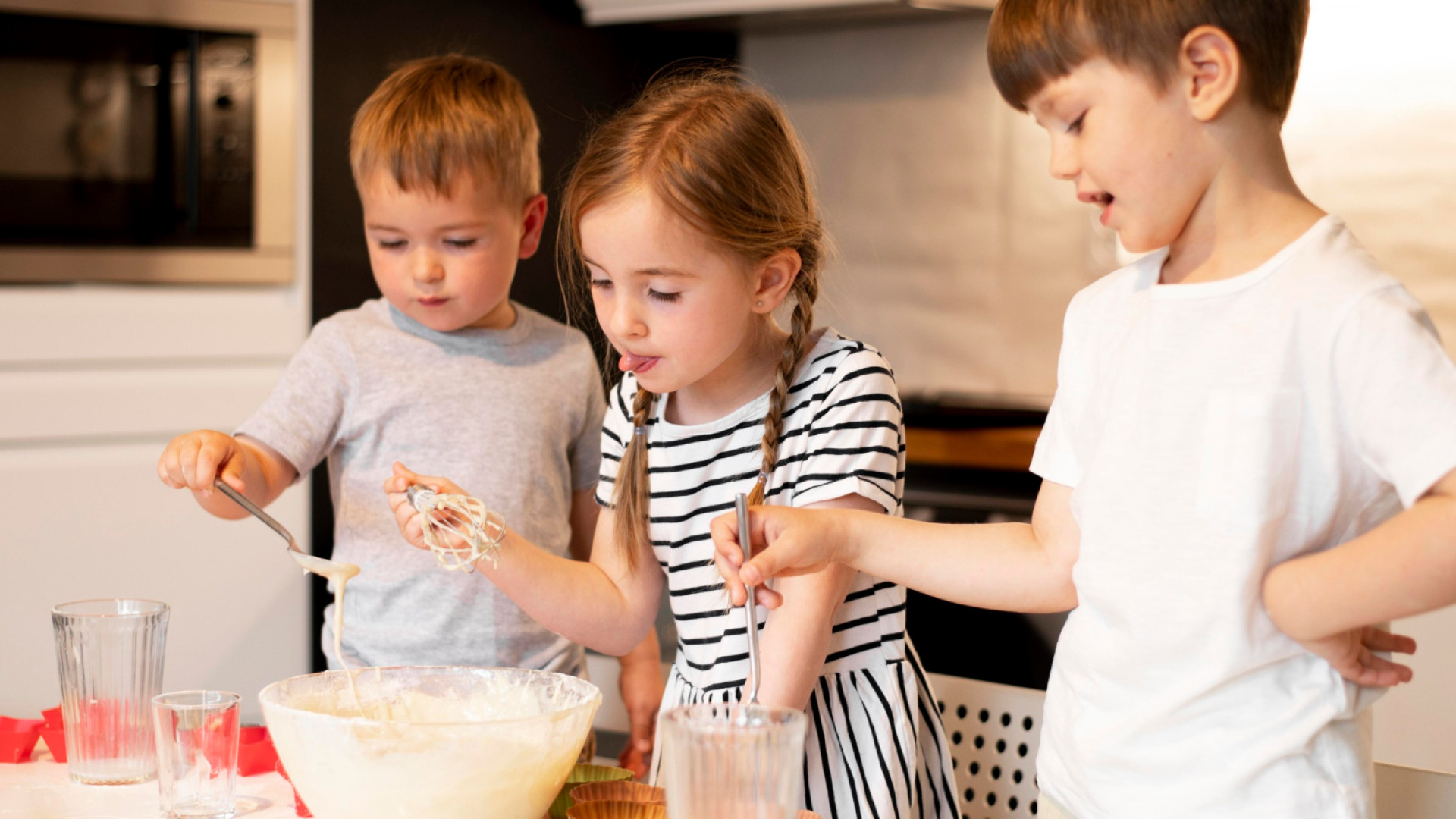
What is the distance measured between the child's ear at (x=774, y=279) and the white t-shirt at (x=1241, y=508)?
0.32 metres

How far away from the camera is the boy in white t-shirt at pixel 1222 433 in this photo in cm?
72

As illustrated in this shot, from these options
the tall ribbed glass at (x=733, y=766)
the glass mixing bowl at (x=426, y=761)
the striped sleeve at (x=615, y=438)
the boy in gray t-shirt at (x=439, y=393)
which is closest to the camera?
the tall ribbed glass at (x=733, y=766)

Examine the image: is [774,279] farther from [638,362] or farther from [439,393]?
[439,393]

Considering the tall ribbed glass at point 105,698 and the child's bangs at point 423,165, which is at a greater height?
the child's bangs at point 423,165

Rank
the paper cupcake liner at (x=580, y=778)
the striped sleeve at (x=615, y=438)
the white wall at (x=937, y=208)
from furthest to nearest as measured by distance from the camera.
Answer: the white wall at (x=937, y=208) < the striped sleeve at (x=615, y=438) < the paper cupcake liner at (x=580, y=778)

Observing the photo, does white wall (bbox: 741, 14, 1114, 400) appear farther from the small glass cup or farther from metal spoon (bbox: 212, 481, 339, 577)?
the small glass cup

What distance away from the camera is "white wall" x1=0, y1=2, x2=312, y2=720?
1.84 m

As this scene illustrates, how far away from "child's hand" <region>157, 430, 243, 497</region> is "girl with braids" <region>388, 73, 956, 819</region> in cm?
23

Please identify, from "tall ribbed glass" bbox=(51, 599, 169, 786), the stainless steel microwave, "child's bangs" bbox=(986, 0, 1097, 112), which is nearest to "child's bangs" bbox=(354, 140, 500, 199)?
"tall ribbed glass" bbox=(51, 599, 169, 786)

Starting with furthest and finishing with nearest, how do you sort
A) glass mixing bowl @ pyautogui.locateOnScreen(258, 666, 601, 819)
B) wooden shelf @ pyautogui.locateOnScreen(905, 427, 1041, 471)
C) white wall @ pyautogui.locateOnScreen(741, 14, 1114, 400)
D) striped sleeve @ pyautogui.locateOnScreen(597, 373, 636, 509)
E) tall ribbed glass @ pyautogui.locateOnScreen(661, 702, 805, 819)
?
white wall @ pyautogui.locateOnScreen(741, 14, 1114, 400)
wooden shelf @ pyautogui.locateOnScreen(905, 427, 1041, 471)
striped sleeve @ pyautogui.locateOnScreen(597, 373, 636, 509)
glass mixing bowl @ pyautogui.locateOnScreen(258, 666, 601, 819)
tall ribbed glass @ pyautogui.locateOnScreen(661, 702, 805, 819)

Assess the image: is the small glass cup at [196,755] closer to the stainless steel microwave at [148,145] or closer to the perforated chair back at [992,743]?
the perforated chair back at [992,743]

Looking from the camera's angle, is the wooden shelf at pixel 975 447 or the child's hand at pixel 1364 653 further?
the wooden shelf at pixel 975 447

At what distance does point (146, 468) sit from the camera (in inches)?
76.4

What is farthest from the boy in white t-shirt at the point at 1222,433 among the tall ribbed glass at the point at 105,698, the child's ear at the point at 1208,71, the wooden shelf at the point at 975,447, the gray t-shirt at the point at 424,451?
the wooden shelf at the point at 975,447
